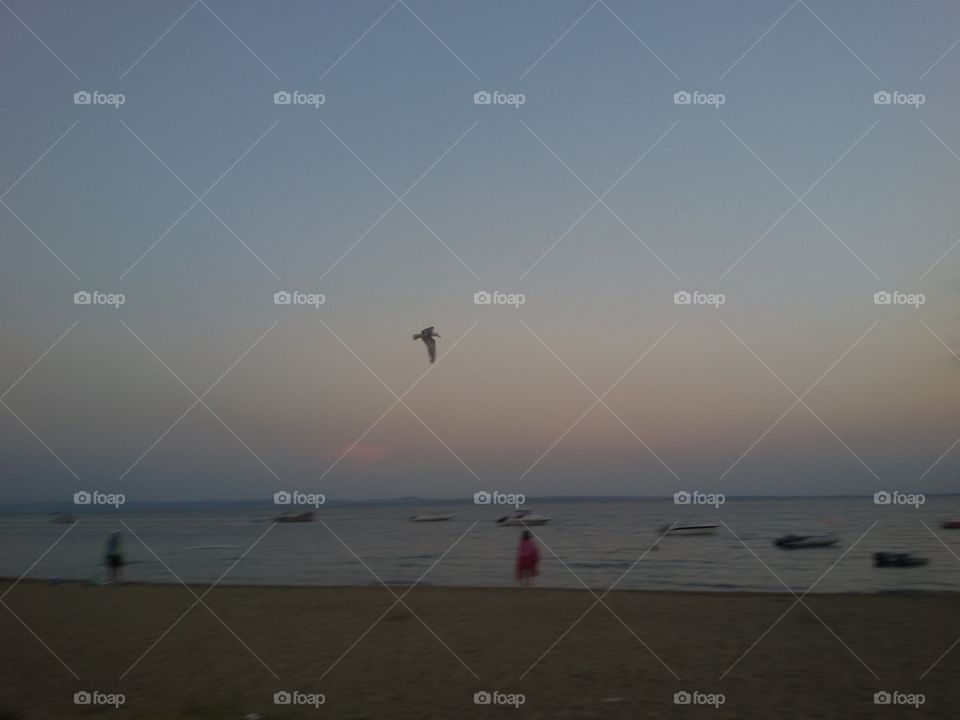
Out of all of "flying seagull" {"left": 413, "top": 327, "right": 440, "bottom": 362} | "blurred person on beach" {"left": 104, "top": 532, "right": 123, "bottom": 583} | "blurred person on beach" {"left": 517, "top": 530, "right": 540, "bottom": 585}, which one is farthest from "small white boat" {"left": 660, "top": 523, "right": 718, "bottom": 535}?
"flying seagull" {"left": 413, "top": 327, "right": 440, "bottom": 362}

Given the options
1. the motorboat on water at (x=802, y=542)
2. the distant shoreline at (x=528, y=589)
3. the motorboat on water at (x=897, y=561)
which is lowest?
the distant shoreline at (x=528, y=589)

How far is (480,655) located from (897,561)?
1784 centimetres

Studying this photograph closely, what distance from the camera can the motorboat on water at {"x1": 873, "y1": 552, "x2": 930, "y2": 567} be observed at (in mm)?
23688

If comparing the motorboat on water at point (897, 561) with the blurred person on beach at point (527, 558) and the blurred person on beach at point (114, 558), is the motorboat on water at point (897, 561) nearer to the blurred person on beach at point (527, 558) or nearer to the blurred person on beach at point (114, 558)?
the blurred person on beach at point (527, 558)

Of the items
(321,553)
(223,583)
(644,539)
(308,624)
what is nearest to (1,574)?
(223,583)

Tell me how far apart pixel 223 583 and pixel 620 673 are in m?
13.8

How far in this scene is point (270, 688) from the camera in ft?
29.6

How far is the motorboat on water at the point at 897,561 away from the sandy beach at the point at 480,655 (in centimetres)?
811

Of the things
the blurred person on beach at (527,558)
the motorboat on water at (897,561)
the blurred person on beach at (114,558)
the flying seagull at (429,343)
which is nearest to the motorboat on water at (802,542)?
the motorboat on water at (897,561)

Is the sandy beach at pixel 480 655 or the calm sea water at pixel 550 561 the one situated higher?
the calm sea water at pixel 550 561

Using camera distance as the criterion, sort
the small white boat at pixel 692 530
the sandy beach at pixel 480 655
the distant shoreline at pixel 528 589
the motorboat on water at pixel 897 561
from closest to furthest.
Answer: the sandy beach at pixel 480 655 → the distant shoreline at pixel 528 589 → the motorboat on water at pixel 897 561 → the small white boat at pixel 692 530

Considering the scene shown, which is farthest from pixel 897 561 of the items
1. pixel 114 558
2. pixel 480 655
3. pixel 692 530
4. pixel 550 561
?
pixel 692 530

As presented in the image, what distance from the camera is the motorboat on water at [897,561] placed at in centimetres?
2369

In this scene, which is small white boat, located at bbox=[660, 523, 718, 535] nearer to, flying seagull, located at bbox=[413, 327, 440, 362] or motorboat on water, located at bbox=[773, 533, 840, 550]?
motorboat on water, located at bbox=[773, 533, 840, 550]
